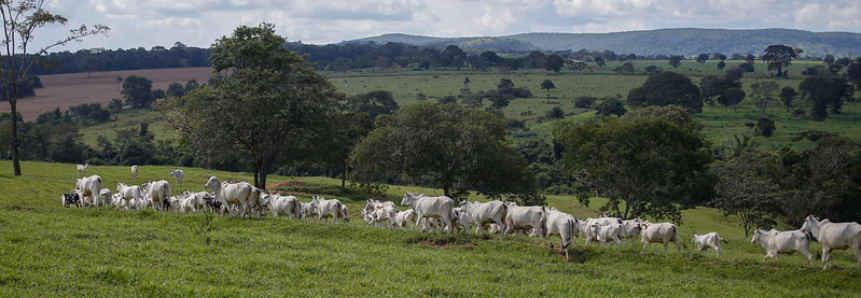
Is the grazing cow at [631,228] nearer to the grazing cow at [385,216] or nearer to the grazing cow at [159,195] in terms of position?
the grazing cow at [385,216]

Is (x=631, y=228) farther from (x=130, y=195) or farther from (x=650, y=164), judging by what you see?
(x=130, y=195)

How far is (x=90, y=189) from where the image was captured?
23031 mm

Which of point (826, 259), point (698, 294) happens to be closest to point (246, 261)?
point (698, 294)

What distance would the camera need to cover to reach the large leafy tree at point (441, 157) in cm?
3419

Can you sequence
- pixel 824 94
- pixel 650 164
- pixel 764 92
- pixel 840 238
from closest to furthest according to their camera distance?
pixel 840 238, pixel 650 164, pixel 824 94, pixel 764 92

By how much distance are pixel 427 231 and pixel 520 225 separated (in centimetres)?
271

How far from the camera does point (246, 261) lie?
13.4 meters

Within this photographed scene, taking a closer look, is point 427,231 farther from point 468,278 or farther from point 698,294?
point 698,294

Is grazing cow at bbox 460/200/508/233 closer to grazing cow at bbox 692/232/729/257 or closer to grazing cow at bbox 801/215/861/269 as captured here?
grazing cow at bbox 692/232/729/257

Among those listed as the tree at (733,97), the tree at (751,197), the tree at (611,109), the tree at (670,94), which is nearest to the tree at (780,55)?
the tree at (733,97)

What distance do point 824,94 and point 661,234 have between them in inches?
3338

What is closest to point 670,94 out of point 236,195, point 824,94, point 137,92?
point 824,94

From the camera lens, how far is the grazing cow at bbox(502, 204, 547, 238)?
17.6 m

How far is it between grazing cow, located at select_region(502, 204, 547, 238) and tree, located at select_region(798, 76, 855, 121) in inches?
3298
